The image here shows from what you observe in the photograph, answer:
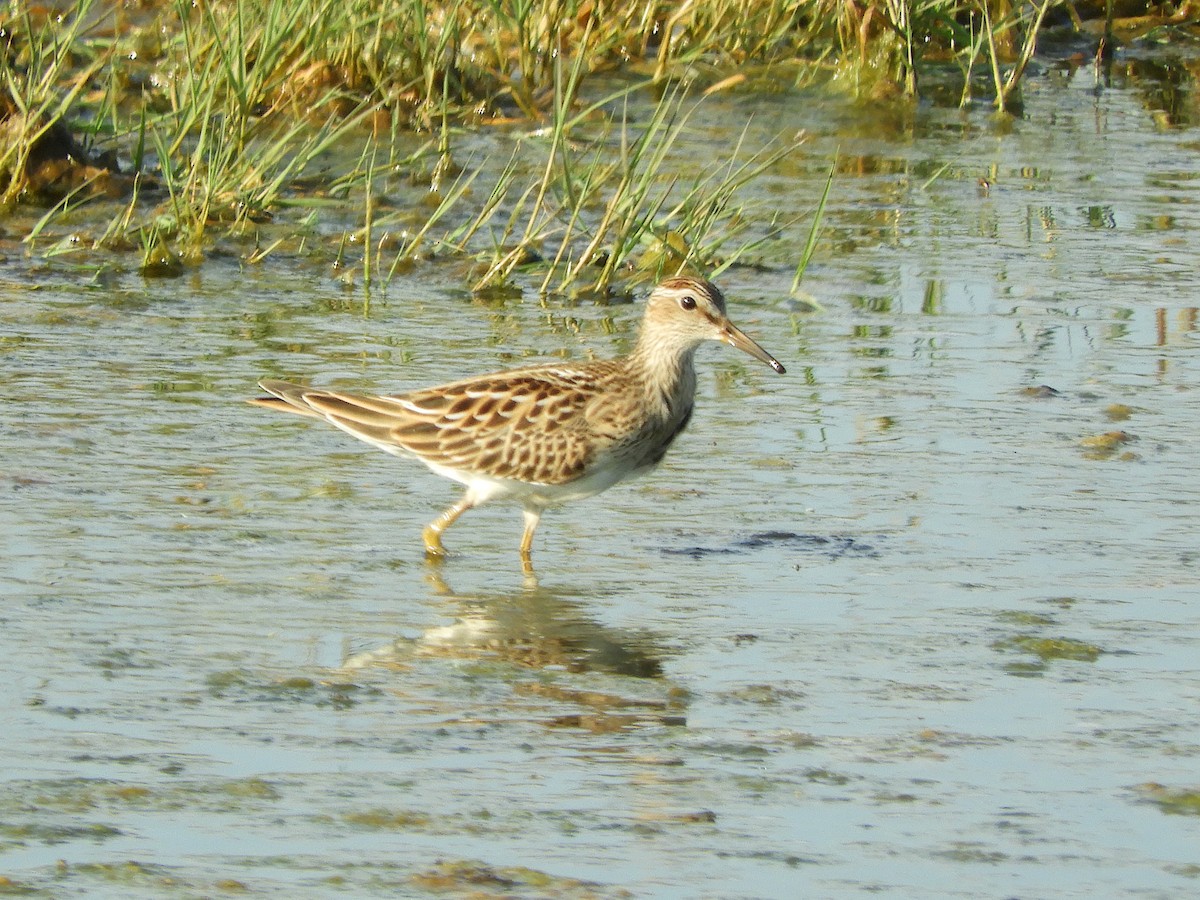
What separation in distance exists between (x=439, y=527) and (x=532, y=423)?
1.87 ft

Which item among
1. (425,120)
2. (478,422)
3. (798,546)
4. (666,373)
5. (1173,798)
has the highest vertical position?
(425,120)

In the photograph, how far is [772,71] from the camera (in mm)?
15820

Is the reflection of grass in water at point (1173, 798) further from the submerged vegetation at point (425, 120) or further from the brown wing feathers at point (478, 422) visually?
the submerged vegetation at point (425, 120)

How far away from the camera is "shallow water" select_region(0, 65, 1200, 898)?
516 centimetres

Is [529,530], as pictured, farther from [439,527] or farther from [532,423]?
[532,423]

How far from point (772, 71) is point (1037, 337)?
5.87 m

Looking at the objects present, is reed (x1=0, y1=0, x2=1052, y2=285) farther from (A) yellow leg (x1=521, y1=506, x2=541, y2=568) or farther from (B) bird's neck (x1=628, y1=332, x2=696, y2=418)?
(A) yellow leg (x1=521, y1=506, x2=541, y2=568)

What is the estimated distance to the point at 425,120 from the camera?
1349cm

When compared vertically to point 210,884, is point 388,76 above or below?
above

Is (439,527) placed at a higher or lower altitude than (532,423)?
lower

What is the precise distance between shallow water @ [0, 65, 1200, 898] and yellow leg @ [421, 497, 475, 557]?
9 cm

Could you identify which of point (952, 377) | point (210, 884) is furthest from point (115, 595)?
point (952, 377)

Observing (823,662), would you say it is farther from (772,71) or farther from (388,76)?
(772,71)

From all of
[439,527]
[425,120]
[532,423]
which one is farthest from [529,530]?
[425,120]
